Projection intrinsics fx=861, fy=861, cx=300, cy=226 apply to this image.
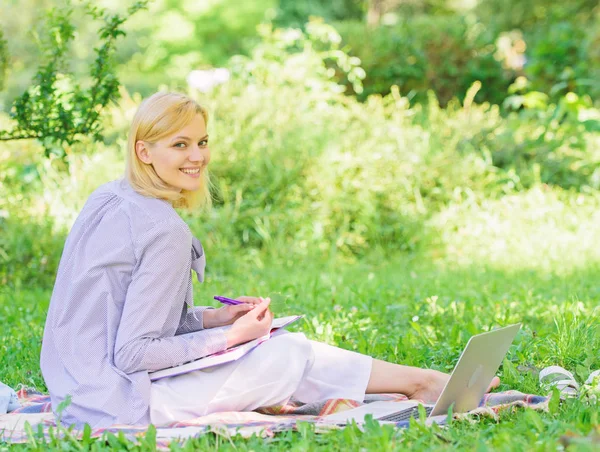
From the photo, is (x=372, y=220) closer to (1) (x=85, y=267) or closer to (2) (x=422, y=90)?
(1) (x=85, y=267)

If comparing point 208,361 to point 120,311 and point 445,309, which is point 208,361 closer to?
point 120,311

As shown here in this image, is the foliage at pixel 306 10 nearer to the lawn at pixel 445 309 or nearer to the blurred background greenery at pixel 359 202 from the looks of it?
the blurred background greenery at pixel 359 202

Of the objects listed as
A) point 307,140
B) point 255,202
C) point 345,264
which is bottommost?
point 345,264

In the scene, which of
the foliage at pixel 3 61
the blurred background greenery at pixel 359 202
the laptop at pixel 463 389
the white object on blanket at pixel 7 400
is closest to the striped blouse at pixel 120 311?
the white object on blanket at pixel 7 400

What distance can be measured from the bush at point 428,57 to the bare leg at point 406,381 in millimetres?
9384

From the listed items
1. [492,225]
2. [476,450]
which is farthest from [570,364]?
[492,225]

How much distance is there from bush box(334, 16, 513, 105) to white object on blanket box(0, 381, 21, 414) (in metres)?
9.53

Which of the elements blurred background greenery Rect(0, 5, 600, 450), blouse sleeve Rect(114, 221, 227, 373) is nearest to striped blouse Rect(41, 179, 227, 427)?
blouse sleeve Rect(114, 221, 227, 373)

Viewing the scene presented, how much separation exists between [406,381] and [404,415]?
0.72ft

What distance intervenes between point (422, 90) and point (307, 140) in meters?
5.54

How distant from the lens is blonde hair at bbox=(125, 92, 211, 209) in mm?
2971

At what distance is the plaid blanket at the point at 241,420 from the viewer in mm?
2740

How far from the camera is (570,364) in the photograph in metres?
3.60

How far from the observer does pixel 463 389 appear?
Result: 2934mm
